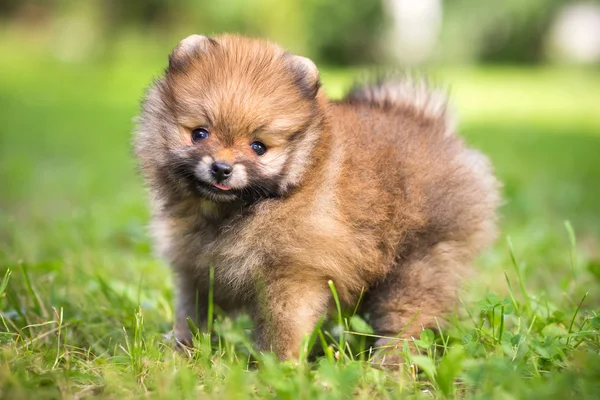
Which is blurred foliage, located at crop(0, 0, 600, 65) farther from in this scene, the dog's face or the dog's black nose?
the dog's black nose

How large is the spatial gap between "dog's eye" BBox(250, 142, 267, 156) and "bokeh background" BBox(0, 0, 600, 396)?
2.46ft

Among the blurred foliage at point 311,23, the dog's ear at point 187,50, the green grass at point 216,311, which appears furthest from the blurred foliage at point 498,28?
the dog's ear at point 187,50

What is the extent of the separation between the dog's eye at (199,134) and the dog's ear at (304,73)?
0.46m

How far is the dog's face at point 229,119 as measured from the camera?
2.50 meters

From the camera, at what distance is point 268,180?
8.54ft

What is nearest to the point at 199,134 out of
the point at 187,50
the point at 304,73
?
the point at 187,50

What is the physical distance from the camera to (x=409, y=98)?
10.6ft

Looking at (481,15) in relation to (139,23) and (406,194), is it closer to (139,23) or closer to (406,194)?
(139,23)

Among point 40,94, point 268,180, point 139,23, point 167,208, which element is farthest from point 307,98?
point 139,23

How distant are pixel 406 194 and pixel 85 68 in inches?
626

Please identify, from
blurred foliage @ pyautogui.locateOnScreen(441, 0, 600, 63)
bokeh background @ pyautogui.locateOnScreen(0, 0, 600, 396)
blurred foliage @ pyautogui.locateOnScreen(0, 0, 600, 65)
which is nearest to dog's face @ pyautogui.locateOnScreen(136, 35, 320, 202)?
bokeh background @ pyautogui.locateOnScreen(0, 0, 600, 396)

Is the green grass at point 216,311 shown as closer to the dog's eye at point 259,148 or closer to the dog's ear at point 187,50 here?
the dog's eye at point 259,148

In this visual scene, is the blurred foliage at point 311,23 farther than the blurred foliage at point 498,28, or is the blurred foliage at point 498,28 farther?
the blurred foliage at point 498,28

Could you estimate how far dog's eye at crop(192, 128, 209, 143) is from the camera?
2557 mm
